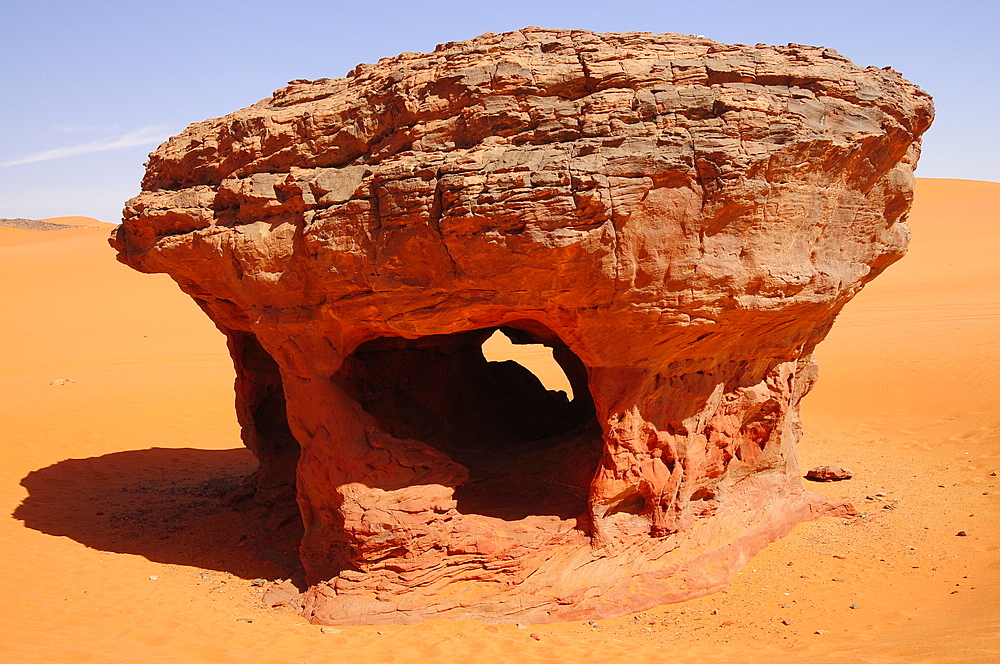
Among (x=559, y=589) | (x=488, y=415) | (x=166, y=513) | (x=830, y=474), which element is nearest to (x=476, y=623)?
(x=559, y=589)

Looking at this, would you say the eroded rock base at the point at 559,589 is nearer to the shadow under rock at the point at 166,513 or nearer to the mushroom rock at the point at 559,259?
the mushroom rock at the point at 559,259

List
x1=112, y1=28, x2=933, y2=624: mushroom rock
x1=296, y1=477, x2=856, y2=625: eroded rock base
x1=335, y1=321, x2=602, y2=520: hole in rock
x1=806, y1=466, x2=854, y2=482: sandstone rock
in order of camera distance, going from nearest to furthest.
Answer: x1=112, y1=28, x2=933, y2=624: mushroom rock, x1=296, y1=477, x2=856, y2=625: eroded rock base, x1=335, y1=321, x2=602, y2=520: hole in rock, x1=806, y1=466, x2=854, y2=482: sandstone rock

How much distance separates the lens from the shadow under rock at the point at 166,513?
8.28 meters

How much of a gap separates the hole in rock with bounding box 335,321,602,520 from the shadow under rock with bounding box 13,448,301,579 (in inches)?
69.2

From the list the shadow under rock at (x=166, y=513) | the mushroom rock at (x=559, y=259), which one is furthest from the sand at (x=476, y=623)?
the mushroom rock at (x=559, y=259)

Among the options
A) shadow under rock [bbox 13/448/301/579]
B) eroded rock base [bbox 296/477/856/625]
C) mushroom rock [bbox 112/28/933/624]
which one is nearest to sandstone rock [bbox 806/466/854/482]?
mushroom rock [bbox 112/28/933/624]

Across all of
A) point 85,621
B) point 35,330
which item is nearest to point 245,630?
point 85,621

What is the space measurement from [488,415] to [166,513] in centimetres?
431

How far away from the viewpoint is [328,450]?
702cm

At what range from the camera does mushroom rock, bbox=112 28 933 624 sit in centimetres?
582

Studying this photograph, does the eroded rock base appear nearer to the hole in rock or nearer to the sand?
the sand

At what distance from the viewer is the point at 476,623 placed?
20.7 feet

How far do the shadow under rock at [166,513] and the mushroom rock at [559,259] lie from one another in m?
1.38

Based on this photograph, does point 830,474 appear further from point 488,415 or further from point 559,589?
point 559,589
